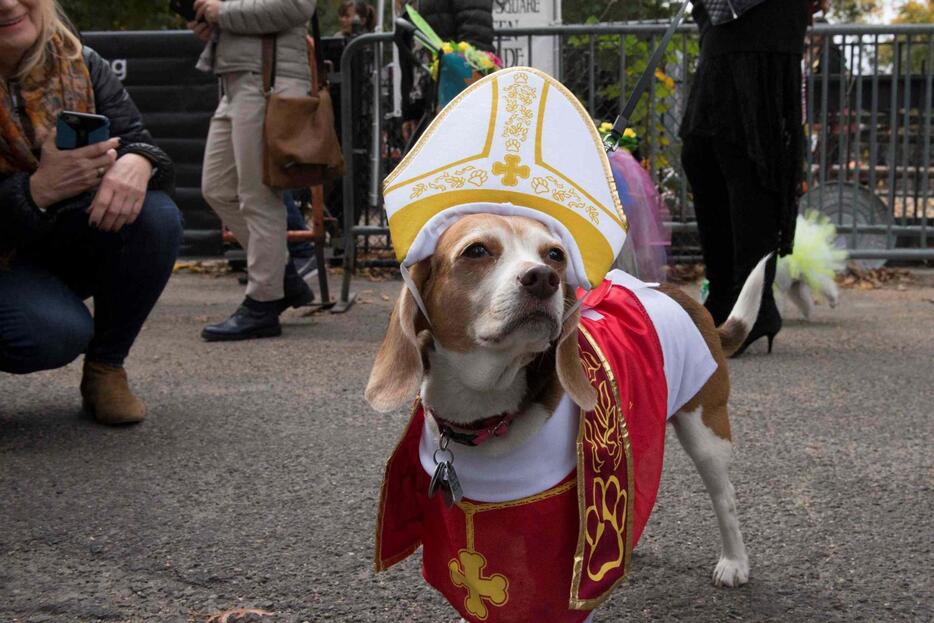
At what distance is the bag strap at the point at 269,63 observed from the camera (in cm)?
563

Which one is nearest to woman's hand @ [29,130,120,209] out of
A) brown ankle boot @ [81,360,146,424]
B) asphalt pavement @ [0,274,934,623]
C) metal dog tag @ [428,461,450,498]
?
brown ankle boot @ [81,360,146,424]

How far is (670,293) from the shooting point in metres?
2.86

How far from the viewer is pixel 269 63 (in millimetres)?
5645

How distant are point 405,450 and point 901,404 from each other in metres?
2.77

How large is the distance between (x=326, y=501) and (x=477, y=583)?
1247 mm

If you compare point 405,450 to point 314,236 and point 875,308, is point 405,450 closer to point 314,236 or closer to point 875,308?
point 314,236

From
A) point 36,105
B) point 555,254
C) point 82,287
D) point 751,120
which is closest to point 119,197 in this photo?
point 36,105

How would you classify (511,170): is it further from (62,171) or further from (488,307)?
(62,171)

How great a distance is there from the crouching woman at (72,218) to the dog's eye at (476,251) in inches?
81.0

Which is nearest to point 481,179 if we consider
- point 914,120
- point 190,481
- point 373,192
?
point 190,481

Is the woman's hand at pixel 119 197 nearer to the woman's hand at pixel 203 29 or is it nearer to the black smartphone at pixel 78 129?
the black smartphone at pixel 78 129

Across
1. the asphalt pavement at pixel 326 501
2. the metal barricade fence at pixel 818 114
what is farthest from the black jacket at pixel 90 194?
the metal barricade fence at pixel 818 114

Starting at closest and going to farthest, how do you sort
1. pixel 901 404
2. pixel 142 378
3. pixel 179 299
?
pixel 901 404, pixel 142 378, pixel 179 299

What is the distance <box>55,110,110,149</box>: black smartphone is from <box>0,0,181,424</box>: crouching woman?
0.11 feet
